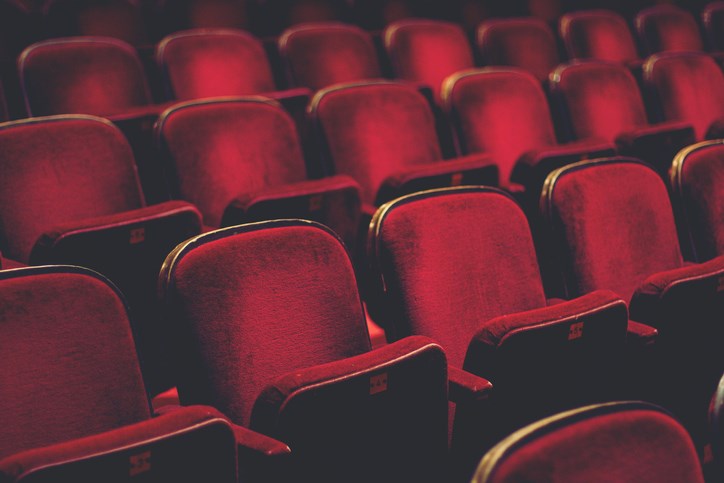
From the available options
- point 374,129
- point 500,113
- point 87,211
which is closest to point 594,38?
point 500,113

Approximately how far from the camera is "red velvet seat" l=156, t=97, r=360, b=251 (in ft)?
1.70

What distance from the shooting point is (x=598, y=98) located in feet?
2.61

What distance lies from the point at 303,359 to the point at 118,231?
0.12m

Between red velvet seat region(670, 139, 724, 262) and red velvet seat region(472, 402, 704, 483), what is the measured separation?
1.13ft

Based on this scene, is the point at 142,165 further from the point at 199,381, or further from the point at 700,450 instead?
the point at 700,450

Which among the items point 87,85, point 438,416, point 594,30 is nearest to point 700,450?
point 438,416

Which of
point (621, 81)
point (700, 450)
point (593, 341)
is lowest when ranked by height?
point (700, 450)

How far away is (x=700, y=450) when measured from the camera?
493 mm

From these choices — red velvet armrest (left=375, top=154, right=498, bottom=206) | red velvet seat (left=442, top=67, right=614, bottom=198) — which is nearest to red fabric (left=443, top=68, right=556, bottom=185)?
red velvet seat (left=442, top=67, right=614, bottom=198)

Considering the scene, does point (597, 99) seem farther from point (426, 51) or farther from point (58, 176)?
point (58, 176)

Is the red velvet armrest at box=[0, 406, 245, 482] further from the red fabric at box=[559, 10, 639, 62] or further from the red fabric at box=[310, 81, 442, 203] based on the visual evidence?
the red fabric at box=[559, 10, 639, 62]

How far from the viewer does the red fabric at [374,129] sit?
2.08 feet

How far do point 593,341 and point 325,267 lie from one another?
0.44 feet

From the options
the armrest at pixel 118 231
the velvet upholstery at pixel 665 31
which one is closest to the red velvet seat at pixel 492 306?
the armrest at pixel 118 231
